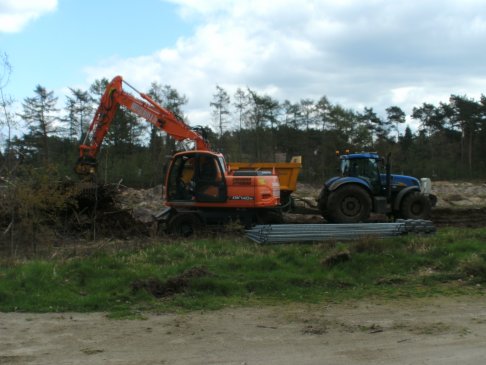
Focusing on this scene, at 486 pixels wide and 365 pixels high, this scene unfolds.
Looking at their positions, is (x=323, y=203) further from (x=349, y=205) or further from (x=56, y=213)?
(x=56, y=213)

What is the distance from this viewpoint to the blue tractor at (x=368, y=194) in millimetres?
17359

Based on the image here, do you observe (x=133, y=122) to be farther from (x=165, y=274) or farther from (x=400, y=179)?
(x=165, y=274)

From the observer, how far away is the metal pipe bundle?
12.8 meters

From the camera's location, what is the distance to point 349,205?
1747 cm

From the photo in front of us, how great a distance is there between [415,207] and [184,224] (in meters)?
7.73

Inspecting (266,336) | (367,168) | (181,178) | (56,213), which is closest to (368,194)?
(367,168)

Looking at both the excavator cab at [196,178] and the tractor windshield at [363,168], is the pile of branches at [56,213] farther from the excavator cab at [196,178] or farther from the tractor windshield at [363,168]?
the tractor windshield at [363,168]

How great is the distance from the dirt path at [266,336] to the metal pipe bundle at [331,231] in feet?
15.3

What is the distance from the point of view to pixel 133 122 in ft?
154

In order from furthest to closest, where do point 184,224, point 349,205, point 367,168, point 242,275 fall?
1. point 367,168
2. point 349,205
3. point 184,224
4. point 242,275

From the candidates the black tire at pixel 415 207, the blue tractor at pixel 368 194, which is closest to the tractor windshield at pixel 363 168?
the blue tractor at pixel 368 194

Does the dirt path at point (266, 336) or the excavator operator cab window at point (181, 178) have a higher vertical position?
the excavator operator cab window at point (181, 178)

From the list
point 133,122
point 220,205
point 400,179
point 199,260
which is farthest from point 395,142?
point 199,260

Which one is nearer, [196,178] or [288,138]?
[196,178]
